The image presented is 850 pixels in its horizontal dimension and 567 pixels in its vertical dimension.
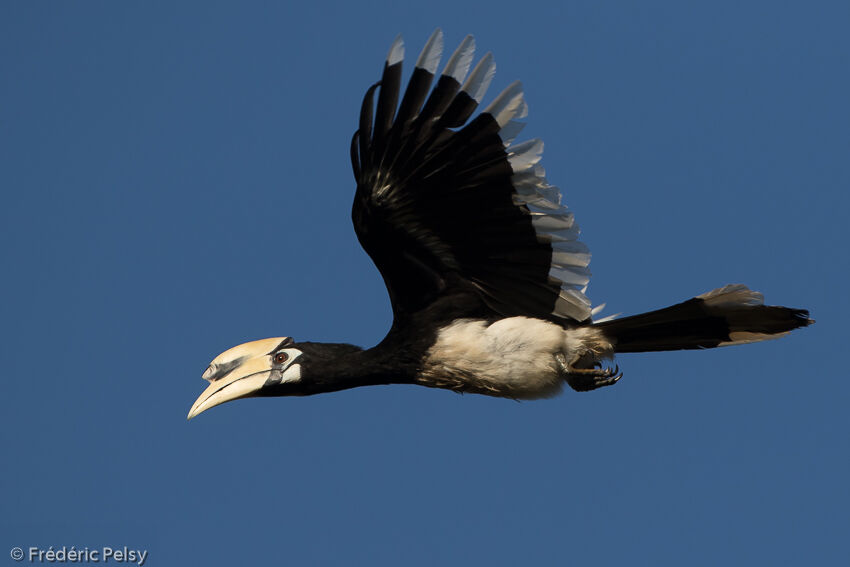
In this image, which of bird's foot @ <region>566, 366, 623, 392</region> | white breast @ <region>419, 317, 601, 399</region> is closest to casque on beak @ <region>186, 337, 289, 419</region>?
white breast @ <region>419, 317, 601, 399</region>

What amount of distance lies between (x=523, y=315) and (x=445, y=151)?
109cm

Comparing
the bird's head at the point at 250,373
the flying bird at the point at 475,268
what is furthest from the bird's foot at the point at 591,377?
the bird's head at the point at 250,373

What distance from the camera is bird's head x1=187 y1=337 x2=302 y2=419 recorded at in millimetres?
6930

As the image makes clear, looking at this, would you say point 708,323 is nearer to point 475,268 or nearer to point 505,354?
point 505,354

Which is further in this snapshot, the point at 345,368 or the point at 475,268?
the point at 345,368

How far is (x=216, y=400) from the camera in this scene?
272 inches

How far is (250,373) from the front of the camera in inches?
275

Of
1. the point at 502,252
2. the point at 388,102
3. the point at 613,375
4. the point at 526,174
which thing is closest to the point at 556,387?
the point at 613,375

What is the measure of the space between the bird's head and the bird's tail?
1.88 metres

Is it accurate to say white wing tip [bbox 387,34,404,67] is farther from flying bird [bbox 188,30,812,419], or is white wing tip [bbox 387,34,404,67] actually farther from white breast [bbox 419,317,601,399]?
white breast [bbox 419,317,601,399]

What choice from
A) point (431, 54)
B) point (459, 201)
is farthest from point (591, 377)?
point (431, 54)

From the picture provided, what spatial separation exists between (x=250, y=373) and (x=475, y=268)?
60.9 inches

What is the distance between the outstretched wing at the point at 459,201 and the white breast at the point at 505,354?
0.45 ft

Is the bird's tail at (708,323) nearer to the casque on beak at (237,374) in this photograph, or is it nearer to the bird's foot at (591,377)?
the bird's foot at (591,377)
